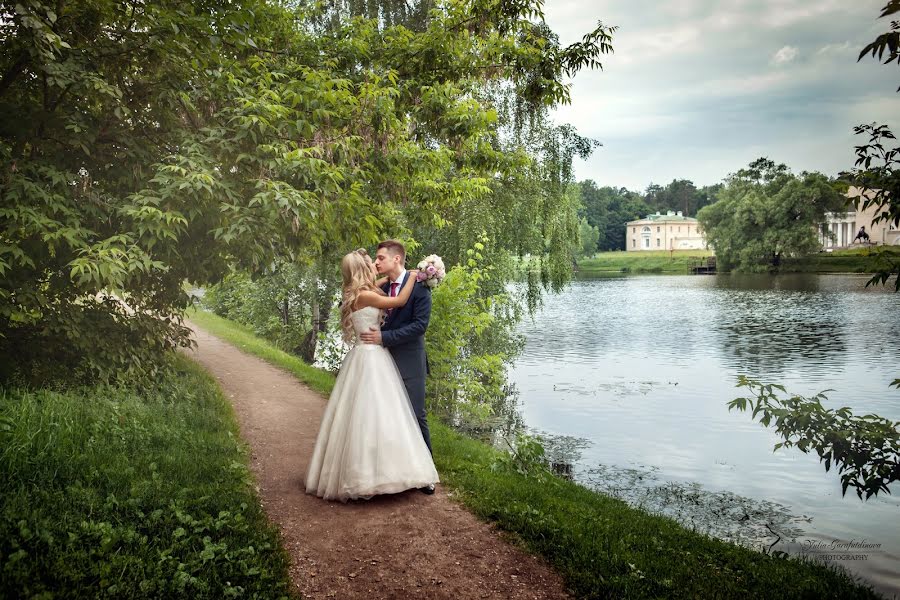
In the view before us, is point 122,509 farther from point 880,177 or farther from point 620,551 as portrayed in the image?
point 880,177

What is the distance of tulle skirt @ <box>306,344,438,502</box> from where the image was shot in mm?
5383

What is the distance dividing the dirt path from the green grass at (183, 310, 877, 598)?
0.25 meters

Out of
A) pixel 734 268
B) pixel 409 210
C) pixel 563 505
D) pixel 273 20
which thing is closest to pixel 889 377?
pixel 409 210

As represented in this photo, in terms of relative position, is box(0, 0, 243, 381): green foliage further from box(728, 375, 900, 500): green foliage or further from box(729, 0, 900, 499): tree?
box(728, 375, 900, 500): green foliage

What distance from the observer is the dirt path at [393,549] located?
4184 mm

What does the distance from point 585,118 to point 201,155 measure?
11.5 meters

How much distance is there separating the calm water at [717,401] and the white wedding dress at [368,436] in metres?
5.01

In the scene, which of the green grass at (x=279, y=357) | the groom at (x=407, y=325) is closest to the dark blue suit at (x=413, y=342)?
the groom at (x=407, y=325)

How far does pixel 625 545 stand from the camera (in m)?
5.12

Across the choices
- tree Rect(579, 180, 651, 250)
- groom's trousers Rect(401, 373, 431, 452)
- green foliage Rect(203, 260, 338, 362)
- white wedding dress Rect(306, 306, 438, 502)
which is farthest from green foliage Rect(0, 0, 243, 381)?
tree Rect(579, 180, 651, 250)

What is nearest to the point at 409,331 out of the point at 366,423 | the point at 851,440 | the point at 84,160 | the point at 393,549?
the point at 366,423

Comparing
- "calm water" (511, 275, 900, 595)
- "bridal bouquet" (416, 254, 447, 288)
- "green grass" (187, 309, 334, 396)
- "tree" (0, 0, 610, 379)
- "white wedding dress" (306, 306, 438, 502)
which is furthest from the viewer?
"green grass" (187, 309, 334, 396)

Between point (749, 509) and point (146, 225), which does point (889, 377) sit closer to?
point (749, 509)

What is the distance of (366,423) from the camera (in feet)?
17.7
